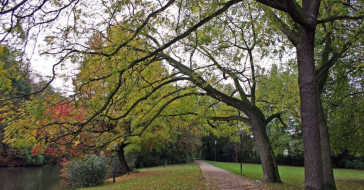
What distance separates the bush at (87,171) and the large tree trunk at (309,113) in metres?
13.4

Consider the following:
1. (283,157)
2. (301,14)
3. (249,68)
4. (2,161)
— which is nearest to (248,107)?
(249,68)

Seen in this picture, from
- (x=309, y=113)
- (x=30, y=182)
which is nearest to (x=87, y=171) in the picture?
(x=30, y=182)

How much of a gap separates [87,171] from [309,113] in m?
14.1

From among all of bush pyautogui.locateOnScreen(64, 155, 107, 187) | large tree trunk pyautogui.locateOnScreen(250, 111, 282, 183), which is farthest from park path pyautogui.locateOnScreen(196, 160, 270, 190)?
bush pyautogui.locateOnScreen(64, 155, 107, 187)

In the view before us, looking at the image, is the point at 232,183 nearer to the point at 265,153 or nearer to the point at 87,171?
the point at 265,153

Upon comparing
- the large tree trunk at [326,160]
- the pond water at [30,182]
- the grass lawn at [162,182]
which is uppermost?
the large tree trunk at [326,160]

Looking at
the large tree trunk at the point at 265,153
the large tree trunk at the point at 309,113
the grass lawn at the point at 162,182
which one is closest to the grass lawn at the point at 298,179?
the large tree trunk at the point at 265,153

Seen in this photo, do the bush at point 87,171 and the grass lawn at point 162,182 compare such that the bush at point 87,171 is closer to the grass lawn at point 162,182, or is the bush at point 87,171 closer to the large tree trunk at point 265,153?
the grass lawn at point 162,182

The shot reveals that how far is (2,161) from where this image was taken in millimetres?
38094

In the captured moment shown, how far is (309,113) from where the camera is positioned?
20.5 ft

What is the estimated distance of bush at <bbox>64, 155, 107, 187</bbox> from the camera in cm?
1623

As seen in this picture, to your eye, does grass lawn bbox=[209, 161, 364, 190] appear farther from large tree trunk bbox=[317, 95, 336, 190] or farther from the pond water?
the pond water

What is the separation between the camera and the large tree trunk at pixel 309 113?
19.8ft

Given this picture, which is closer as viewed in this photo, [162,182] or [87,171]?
[162,182]
